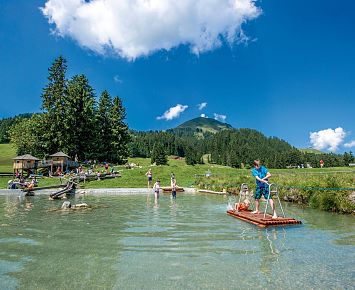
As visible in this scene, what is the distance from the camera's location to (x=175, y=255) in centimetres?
894

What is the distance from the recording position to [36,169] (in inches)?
2368

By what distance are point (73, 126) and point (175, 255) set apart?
2457 inches

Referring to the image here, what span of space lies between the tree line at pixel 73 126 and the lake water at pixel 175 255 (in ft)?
176

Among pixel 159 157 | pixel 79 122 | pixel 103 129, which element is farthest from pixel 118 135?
pixel 159 157

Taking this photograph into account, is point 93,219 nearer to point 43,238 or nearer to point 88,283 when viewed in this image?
point 43,238

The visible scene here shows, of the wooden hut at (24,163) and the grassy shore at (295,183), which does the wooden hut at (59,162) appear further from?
the grassy shore at (295,183)

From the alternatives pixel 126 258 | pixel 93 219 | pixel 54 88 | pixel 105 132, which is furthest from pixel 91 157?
pixel 126 258

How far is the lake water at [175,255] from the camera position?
6816 millimetres

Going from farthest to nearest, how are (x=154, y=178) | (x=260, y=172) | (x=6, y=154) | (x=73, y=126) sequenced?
(x=6, y=154)
(x=73, y=126)
(x=154, y=178)
(x=260, y=172)

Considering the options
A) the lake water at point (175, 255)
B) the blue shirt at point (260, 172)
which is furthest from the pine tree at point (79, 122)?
the blue shirt at point (260, 172)

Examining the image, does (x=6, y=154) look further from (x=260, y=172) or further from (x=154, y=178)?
(x=260, y=172)

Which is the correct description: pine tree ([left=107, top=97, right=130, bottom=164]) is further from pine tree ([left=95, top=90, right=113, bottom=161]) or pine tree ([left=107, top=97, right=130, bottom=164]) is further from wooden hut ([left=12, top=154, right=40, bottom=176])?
wooden hut ([left=12, top=154, right=40, bottom=176])

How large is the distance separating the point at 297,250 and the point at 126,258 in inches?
190

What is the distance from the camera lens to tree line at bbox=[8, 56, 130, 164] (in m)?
65.6
